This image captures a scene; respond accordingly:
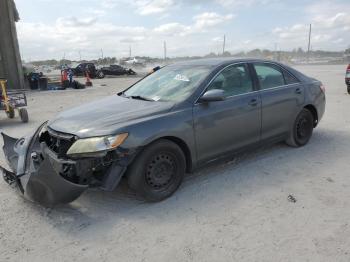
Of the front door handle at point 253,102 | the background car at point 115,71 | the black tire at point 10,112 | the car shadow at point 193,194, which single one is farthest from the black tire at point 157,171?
the background car at point 115,71

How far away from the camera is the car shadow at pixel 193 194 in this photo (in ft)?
12.0

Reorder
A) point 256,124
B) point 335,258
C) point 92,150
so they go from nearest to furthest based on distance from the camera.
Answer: point 335,258, point 92,150, point 256,124

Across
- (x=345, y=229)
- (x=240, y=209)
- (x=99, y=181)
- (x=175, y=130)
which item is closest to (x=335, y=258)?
(x=345, y=229)

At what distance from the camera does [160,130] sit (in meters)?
3.85

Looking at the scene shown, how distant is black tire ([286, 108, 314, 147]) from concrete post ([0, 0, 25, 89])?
16.3 m

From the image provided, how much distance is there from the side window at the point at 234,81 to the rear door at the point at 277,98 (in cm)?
22

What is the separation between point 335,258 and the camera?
2.89 meters

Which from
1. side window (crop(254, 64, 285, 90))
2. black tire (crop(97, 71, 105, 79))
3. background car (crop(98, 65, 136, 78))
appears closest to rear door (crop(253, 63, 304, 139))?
side window (crop(254, 64, 285, 90))

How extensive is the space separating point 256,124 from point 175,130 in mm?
1460

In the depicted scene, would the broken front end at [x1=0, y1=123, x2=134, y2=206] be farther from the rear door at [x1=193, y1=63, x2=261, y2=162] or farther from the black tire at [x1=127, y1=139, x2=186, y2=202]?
the rear door at [x1=193, y1=63, x2=261, y2=162]

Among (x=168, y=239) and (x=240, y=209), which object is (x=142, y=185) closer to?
(x=168, y=239)

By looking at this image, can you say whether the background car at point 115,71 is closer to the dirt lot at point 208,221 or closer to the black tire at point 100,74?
the black tire at point 100,74

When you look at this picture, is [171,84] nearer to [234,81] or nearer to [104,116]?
[234,81]

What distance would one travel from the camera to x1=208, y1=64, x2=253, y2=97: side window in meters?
4.60
